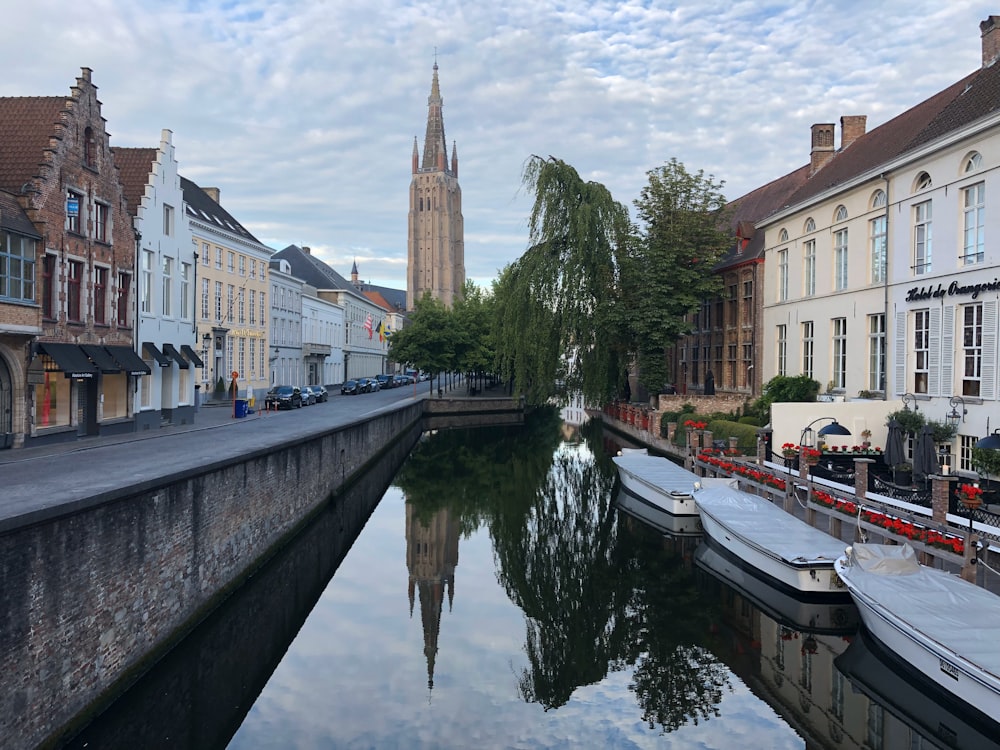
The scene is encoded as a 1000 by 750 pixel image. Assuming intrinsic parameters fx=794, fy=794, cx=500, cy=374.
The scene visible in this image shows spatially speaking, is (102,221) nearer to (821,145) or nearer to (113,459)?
(113,459)

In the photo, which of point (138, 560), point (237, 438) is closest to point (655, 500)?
point (237, 438)

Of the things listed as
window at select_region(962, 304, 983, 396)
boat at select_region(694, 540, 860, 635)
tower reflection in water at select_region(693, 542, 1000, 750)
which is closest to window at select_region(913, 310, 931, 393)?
window at select_region(962, 304, 983, 396)

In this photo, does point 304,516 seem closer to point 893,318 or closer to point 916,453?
point 916,453

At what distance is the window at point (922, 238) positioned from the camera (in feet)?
77.5

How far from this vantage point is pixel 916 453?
743 inches

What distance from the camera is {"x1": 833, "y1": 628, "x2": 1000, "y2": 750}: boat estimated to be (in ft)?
30.4

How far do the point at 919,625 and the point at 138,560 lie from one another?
10.3m

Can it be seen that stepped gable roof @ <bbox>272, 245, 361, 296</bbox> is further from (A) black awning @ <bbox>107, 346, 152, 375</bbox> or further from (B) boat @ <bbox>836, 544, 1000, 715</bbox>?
(B) boat @ <bbox>836, 544, 1000, 715</bbox>

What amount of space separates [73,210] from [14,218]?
9.48ft

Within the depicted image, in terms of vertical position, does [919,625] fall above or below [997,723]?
above

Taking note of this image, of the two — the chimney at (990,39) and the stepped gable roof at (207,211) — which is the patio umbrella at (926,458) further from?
the stepped gable roof at (207,211)

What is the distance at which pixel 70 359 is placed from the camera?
73.6 ft

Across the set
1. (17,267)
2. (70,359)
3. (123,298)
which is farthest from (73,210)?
(70,359)

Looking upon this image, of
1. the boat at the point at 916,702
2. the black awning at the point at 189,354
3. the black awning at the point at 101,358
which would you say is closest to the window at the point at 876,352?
the boat at the point at 916,702
